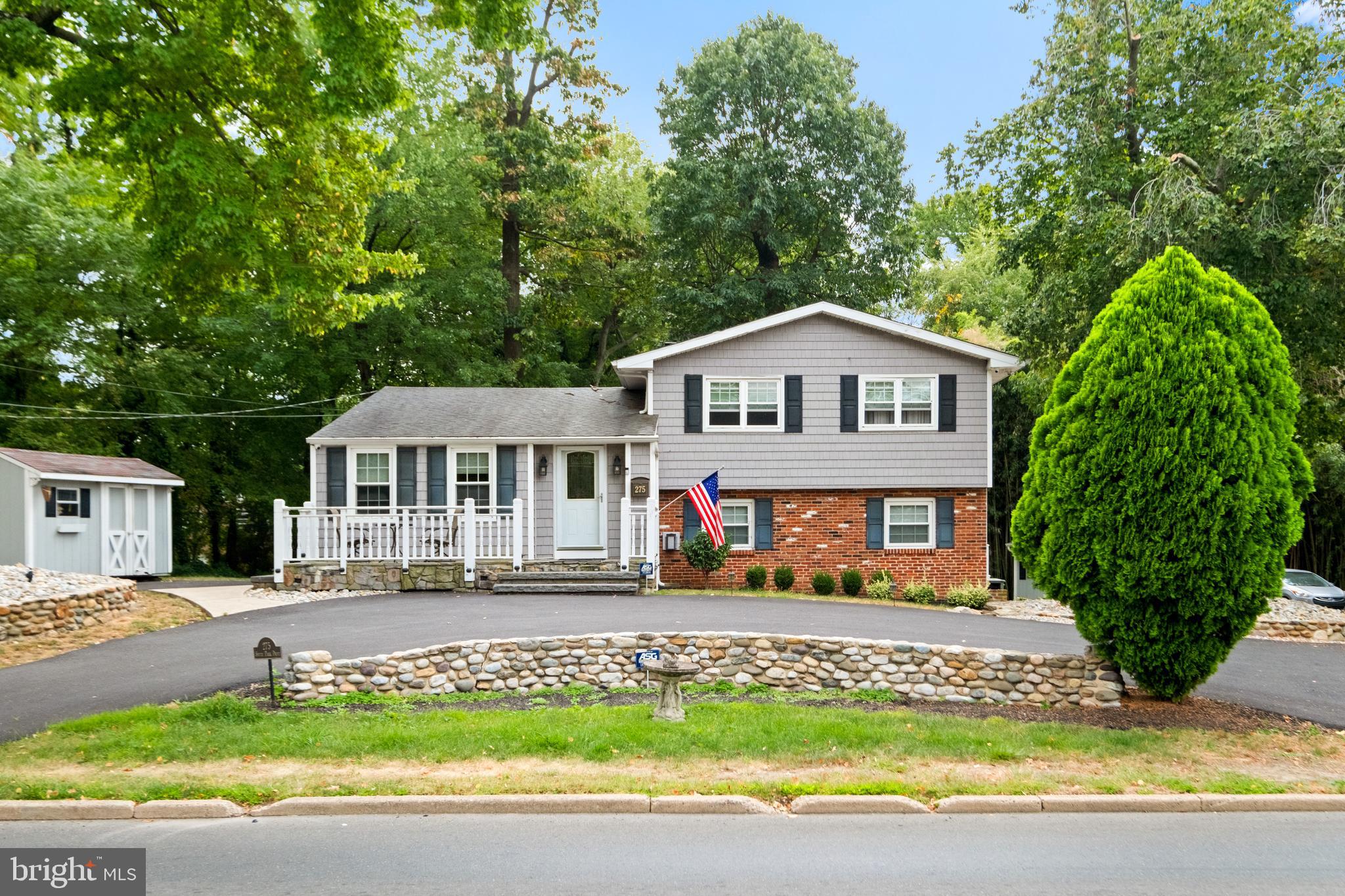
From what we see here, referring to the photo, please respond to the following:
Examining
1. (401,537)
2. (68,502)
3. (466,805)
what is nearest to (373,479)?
(401,537)

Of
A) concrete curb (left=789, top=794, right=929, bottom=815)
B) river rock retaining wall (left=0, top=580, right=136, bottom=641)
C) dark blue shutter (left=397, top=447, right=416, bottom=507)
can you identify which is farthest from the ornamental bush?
dark blue shutter (left=397, top=447, right=416, bottom=507)

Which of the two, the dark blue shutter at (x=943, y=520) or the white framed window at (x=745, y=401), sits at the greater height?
the white framed window at (x=745, y=401)

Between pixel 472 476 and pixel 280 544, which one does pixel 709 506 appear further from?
pixel 280 544

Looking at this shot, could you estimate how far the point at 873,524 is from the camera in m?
19.8

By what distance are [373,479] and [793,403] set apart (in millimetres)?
9315

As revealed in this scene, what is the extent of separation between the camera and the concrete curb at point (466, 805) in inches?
241

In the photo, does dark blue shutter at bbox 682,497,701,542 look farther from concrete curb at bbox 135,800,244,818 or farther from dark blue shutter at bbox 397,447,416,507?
concrete curb at bbox 135,800,244,818

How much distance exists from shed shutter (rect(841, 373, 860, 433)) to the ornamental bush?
1061 cm

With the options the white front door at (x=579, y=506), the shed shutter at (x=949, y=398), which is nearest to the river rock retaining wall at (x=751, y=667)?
the white front door at (x=579, y=506)

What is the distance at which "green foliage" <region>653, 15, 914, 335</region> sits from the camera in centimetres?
2978

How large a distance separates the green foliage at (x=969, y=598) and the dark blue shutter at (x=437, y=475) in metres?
10.8

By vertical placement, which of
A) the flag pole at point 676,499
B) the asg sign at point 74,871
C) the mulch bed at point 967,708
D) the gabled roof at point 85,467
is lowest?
the mulch bed at point 967,708

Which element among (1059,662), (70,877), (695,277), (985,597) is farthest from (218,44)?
(695,277)

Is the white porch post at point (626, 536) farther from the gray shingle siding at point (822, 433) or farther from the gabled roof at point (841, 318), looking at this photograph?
the gabled roof at point (841, 318)
